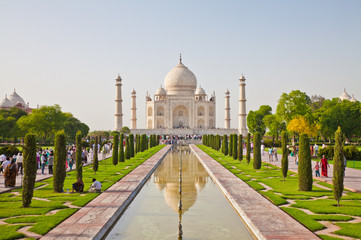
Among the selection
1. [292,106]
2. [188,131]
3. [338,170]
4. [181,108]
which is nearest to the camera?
[338,170]

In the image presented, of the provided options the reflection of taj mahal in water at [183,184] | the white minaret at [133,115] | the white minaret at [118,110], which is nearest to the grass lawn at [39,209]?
the reflection of taj mahal in water at [183,184]

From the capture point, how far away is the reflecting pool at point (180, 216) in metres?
6.61

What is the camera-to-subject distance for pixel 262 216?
7.32 metres

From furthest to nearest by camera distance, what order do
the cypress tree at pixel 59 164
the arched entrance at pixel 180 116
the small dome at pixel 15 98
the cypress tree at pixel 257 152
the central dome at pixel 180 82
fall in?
the small dome at pixel 15 98
the central dome at pixel 180 82
the arched entrance at pixel 180 116
the cypress tree at pixel 257 152
the cypress tree at pixel 59 164

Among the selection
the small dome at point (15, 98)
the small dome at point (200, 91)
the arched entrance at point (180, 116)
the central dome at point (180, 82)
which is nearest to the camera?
the arched entrance at point (180, 116)

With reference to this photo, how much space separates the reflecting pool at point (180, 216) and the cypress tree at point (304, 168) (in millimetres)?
2187

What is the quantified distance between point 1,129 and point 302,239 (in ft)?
119

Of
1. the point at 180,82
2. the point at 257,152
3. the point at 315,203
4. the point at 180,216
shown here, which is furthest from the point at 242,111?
the point at 180,216

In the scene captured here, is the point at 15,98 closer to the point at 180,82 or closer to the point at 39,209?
the point at 180,82

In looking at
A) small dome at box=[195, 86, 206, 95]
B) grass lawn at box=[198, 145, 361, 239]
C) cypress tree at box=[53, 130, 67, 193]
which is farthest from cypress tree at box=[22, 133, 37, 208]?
small dome at box=[195, 86, 206, 95]

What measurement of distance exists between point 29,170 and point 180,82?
5202 centimetres

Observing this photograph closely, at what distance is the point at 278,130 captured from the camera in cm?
4169

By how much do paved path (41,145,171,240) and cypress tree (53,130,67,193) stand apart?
1.23 m

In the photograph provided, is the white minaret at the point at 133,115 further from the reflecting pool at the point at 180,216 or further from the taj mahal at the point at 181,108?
the reflecting pool at the point at 180,216
